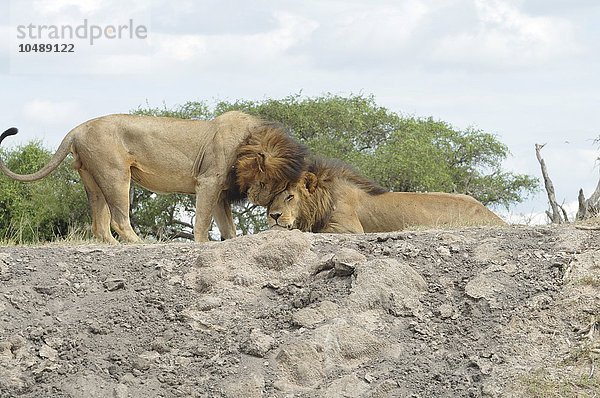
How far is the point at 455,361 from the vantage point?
298 inches

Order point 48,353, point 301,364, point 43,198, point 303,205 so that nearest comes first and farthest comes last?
point 301,364, point 48,353, point 303,205, point 43,198

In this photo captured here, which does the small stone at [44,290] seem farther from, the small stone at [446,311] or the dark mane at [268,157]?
the dark mane at [268,157]

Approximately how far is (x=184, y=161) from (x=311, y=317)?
4.07 meters

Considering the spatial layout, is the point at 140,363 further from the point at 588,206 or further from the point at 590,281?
the point at 588,206

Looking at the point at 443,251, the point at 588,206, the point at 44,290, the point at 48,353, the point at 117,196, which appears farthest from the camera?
the point at 588,206

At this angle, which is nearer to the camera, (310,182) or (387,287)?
(387,287)

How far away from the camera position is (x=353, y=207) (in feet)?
39.6

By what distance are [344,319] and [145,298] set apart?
151 centimetres

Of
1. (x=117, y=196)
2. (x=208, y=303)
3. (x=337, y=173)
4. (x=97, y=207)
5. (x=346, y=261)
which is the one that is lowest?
(x=208, y=303)

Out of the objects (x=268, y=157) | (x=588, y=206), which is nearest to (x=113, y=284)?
(x=268, y=157)

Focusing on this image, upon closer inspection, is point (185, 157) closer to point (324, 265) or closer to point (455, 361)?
point (324, 265)

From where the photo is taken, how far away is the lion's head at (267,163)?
11242 millimetres

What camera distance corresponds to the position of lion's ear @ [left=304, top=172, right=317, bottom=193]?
11688 mm

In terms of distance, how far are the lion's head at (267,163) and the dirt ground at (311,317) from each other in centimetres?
236
